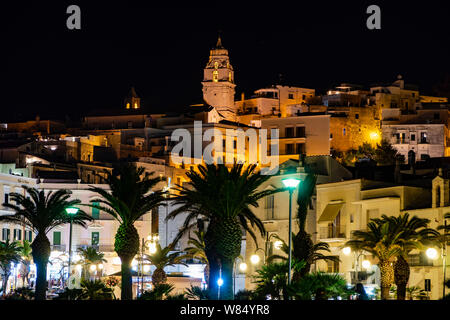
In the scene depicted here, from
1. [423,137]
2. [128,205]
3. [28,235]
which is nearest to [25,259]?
[28,235]

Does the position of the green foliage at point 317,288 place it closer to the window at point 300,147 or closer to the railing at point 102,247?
the railing at point 102,247

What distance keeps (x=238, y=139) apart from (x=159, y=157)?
510 inches

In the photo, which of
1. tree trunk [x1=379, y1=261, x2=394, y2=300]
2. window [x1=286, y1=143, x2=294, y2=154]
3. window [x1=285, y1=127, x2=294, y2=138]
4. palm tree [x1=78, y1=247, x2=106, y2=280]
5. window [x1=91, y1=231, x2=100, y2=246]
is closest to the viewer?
tree trunk [x1=379, y1=261, x2=394, y2=300]

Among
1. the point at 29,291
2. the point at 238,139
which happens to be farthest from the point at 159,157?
the point at 29,291

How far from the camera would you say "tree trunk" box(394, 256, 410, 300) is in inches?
1832

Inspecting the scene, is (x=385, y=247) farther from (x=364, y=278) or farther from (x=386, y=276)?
(x=364, y=278)

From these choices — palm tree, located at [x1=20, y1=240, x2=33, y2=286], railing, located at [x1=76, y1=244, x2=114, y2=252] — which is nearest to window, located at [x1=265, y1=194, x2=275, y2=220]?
palm tree, located at [x1=20, y1=240, x2=33, y2=286]

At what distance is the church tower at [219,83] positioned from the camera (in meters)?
143

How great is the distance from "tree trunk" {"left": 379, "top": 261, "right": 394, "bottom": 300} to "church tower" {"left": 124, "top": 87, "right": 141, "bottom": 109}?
115 m

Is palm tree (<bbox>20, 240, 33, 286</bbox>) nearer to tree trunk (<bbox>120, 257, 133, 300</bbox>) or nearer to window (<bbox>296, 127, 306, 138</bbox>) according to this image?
tree trunk (<bbox>120, 257, 133, 300</bbox>)

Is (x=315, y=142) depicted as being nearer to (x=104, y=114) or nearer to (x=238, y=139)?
(x=238, y=139)

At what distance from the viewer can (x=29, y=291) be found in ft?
160

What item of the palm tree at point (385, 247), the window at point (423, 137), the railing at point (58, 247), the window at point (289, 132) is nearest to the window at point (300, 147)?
the window at point (289, 132)

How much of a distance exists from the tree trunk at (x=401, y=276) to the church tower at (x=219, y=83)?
9530cm
